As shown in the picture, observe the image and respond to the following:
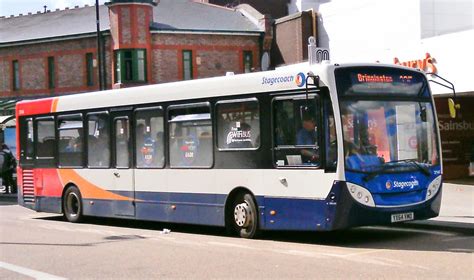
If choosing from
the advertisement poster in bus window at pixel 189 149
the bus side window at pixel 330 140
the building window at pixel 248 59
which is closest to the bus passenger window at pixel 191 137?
the advertisement poster in bus window at pixel 189 149

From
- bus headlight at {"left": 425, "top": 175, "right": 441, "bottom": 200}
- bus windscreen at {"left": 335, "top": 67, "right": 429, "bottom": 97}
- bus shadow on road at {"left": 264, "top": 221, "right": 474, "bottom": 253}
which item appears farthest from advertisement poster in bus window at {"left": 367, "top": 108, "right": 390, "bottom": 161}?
bus shadow on road at {"left": 264, "top": 221, "right": 474, "bottom": 253}

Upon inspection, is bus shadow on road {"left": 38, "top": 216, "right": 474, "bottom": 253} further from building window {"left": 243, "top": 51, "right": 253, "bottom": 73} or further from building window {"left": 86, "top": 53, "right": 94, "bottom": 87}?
building window {"left": 243, "top": 51, "right": 253, "bottom": 73}

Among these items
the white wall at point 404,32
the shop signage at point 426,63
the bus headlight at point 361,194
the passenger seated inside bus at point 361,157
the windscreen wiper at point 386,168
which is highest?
the white wall at point 404,32

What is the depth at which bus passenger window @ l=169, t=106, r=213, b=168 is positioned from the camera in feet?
42.7

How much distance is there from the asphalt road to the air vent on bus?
2465 mm

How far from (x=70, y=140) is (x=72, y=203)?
1.56 metres

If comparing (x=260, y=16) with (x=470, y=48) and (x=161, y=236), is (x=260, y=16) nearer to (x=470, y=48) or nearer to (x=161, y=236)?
(x=470, y=48)

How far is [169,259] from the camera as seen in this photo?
10.3m

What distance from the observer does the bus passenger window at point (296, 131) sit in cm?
1109

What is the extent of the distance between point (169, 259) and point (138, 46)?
3308 centimetres

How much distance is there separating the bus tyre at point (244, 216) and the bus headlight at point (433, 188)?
9.61 ft

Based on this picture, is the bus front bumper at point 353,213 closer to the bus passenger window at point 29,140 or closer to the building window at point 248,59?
the bus passenger window at point 29,140

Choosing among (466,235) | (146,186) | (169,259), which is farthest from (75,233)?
(466,235)

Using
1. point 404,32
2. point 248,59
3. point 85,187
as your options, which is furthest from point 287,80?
point 248,59
